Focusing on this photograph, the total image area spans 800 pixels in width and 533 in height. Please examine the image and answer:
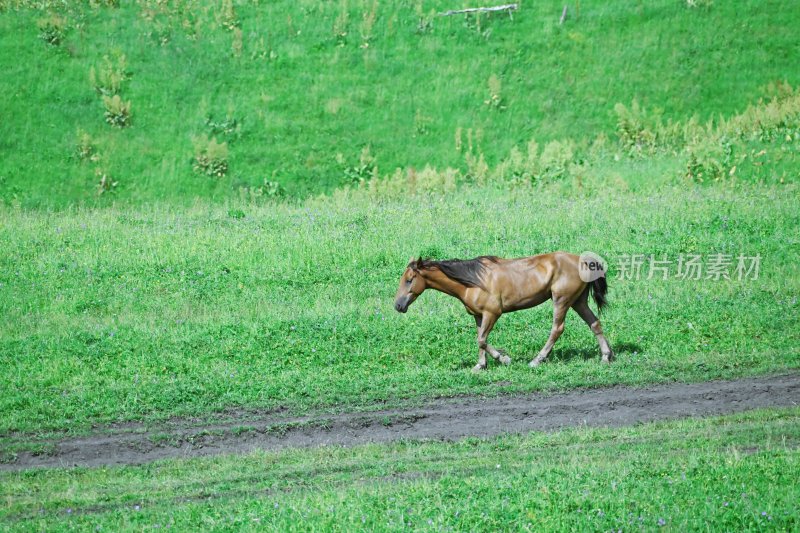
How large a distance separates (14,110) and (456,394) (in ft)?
68.2

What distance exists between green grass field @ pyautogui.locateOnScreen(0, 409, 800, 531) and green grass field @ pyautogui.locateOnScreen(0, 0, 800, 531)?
5cm

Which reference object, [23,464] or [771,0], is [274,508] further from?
[771,0]

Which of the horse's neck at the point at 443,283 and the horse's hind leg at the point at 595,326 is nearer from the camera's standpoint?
the horse's neck at the point at 443,283

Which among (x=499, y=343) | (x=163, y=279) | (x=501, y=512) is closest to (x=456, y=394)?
(x=499, y=343)

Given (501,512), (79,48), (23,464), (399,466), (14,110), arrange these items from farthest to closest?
(79,48)
(14,110)
(23,464)
(399,466)
(501,512)

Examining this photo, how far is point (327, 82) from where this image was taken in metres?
33.1

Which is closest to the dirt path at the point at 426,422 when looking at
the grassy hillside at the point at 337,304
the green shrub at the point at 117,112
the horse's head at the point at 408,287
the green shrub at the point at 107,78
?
the grassy hillside at the point at 337,304

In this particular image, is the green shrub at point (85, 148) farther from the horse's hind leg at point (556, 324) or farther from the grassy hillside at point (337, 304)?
the horse's hind leg at point (556, 324)

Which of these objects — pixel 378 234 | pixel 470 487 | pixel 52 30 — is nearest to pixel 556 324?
pixel 470 487

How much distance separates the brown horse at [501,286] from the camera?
16.9 m

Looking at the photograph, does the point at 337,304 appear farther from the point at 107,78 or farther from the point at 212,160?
the point at 107,78

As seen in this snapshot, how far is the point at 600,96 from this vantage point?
32.9 metres

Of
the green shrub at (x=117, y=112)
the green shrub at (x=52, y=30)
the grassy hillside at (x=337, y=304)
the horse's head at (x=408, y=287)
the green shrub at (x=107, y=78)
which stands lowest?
the grassy hillside at (x=337, y=304)

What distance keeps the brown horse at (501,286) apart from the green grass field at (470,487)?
3466 mm
